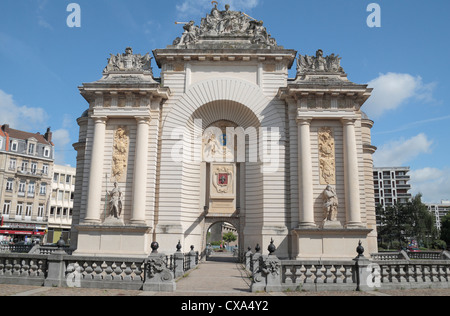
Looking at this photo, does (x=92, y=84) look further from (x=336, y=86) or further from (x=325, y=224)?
(x=325, y=224)

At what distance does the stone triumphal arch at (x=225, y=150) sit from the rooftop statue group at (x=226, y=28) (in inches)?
3.5

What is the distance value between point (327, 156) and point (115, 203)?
15046mm

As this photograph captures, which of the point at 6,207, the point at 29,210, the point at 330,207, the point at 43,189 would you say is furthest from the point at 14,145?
the point at 330,207

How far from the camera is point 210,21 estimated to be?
29.4 meters

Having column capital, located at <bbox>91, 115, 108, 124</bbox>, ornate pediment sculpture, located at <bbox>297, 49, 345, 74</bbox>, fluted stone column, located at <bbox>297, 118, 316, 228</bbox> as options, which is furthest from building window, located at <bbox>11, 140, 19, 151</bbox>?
Answer: fluted stone column, located at <bbox>297, 118, 316, 228</bbox>

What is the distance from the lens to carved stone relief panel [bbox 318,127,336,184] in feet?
83.2

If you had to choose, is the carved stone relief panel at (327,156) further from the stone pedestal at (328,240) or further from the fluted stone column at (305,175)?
the stone pedestal at (328,240)

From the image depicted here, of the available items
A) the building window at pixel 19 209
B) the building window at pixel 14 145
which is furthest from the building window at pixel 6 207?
the building window at pixel 14 145

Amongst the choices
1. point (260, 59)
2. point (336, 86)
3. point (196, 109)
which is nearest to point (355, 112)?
point (336, 86)

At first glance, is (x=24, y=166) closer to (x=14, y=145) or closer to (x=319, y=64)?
(x=14, y=145)

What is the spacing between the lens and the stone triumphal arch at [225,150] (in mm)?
24484
